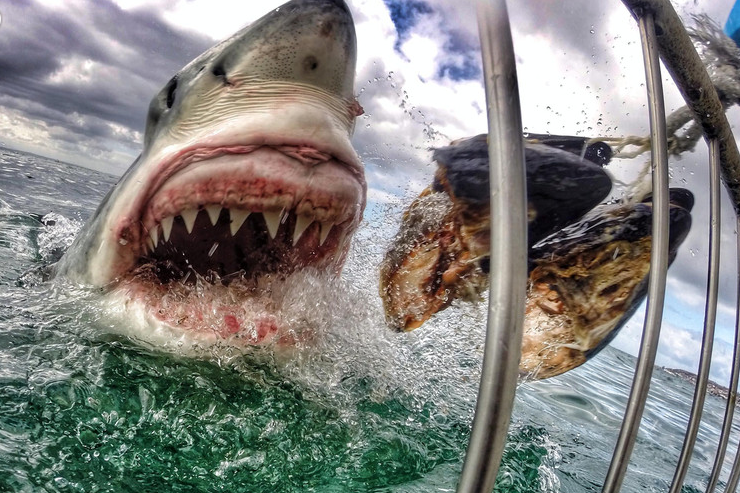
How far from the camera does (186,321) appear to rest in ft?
4.04

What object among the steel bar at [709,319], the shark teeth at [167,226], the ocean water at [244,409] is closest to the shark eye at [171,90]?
the shark teeth at [167,226]

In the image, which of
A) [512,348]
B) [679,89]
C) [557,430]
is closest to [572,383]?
[557,430]

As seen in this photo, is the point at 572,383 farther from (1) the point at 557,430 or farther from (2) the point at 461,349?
(2) the point at 461,349

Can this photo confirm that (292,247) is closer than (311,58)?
No

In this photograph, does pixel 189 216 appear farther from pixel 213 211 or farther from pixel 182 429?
pixel 182 429

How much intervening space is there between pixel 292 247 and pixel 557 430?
192cm

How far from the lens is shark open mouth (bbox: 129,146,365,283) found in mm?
1146

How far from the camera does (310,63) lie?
121 cm

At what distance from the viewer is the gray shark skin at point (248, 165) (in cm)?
115

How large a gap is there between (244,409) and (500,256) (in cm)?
93

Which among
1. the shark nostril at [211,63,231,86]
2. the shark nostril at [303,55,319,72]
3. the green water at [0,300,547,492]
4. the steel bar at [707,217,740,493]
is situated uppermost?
the shark nostril at [303,55,319,72]

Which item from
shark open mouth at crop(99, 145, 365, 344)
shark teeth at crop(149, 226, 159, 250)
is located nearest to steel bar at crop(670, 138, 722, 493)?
shark open mouth at crop(99, 145, 365, 344)

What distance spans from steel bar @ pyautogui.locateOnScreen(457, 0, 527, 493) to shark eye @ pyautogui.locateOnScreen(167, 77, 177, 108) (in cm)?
112

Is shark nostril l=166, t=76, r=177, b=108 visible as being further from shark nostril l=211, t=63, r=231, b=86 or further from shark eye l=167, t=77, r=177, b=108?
shark nostril l=211, t=63, r=231, b=86
